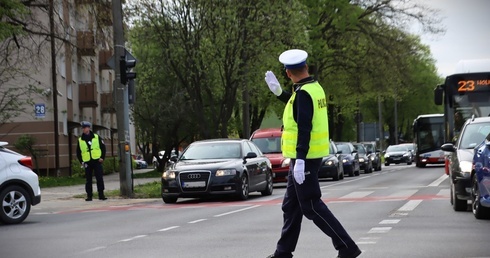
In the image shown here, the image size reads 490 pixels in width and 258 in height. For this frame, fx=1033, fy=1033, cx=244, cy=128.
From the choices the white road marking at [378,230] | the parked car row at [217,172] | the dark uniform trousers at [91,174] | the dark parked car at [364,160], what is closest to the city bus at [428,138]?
the dark parked car at [364,160]

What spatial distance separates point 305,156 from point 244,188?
14.2m

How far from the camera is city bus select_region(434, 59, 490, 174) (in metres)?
27.2

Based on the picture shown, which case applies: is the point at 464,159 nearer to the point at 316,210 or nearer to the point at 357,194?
the point at 316,210

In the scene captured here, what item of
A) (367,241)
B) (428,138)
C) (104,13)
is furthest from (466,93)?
(428,138)

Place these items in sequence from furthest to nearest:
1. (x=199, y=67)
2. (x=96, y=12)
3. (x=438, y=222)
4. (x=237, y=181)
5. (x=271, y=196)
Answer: (x=199, y=67) → (x=96, y=12) → (x=271, y=196) → (x=237, y=181) → (x=438, y=222)

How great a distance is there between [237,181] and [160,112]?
3005 centimetres

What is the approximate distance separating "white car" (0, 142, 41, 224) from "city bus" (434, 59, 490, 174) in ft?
42.0

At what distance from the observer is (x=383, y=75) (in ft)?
176

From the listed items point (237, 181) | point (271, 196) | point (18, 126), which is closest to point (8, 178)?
point (237, 181)

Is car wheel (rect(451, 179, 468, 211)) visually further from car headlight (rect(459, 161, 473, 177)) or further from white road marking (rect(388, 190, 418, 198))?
white road marking (rect(388, 190, 418, 198))

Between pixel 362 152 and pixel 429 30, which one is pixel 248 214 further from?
pixel 429 30

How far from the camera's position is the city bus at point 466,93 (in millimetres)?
27250

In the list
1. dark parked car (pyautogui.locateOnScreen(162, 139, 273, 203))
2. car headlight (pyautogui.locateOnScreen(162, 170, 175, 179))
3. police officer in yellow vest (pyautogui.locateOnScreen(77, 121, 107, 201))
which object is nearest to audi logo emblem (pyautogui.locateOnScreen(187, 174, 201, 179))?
dark parked car (pyautogui.locateOnScreen(162, 139, 273, 203))

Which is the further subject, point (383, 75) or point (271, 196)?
point (383, 75)
